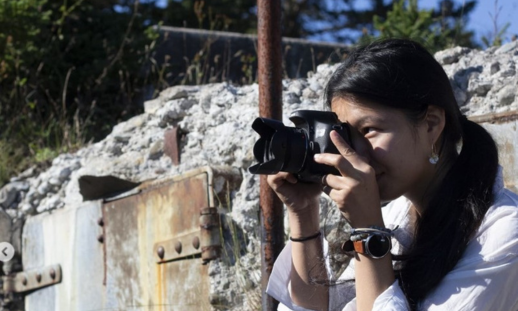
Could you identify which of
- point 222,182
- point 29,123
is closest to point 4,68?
point 29,123

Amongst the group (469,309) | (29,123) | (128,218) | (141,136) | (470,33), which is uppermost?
(470,33)

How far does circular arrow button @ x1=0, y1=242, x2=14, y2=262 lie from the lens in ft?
→ 17.5

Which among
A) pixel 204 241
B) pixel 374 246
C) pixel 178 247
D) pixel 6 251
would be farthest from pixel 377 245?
pixel 6 251

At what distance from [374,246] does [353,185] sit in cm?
16

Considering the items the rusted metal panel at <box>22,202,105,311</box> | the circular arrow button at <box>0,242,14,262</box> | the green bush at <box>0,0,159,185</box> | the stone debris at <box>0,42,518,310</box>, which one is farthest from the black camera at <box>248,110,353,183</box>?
the green bush at <box>0,0,159,185</box>

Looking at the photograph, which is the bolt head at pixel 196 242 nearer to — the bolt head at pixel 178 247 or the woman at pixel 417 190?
the bolt head at pixel 178 247

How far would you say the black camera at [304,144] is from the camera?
2354mm

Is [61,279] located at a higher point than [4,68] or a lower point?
lower

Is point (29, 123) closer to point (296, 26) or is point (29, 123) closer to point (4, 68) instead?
point (4, 68)

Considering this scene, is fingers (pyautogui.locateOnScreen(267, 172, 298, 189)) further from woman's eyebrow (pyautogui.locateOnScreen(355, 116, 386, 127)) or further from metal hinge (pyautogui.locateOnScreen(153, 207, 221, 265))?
metal hinge (pyautogui.locateOnScreen(153, 207, 221, 265))

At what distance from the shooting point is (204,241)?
4211mm

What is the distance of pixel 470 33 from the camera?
30.6ft

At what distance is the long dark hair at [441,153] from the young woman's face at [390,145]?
0.10ft

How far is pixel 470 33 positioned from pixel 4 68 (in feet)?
15.2
